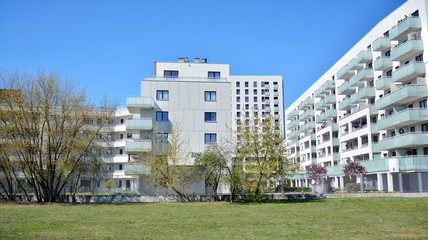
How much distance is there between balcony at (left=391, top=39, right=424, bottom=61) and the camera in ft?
155

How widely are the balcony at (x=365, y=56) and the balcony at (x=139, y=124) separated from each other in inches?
1335

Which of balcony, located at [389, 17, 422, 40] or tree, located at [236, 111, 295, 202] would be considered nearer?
tree, located at [236, 111, 295, 202]

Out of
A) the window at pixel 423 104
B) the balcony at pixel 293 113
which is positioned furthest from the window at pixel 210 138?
the balcony at pixel 293 113

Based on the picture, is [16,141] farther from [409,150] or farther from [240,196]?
[409,150]

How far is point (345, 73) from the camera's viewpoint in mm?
70000

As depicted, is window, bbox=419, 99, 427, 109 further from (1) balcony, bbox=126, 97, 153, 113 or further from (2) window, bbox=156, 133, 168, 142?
(1) balcony, bbox=126, 97, 153, 113

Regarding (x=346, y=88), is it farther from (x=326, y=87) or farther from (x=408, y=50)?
(x=408, y=50)

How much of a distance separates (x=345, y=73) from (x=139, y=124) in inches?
1496

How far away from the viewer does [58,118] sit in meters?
41.1

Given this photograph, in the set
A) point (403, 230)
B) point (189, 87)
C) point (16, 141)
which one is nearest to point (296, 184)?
point (189, 87)

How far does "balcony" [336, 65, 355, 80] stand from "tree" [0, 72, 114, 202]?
44275 mm

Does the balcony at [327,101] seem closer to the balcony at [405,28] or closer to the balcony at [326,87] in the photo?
the balcony at [326,87]

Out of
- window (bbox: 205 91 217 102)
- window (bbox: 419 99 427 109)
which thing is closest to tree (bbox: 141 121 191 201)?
window (bbox: 205 91 217 102)

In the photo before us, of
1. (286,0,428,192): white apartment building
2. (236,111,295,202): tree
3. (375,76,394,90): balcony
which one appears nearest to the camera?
(236,111,295,202): tree
